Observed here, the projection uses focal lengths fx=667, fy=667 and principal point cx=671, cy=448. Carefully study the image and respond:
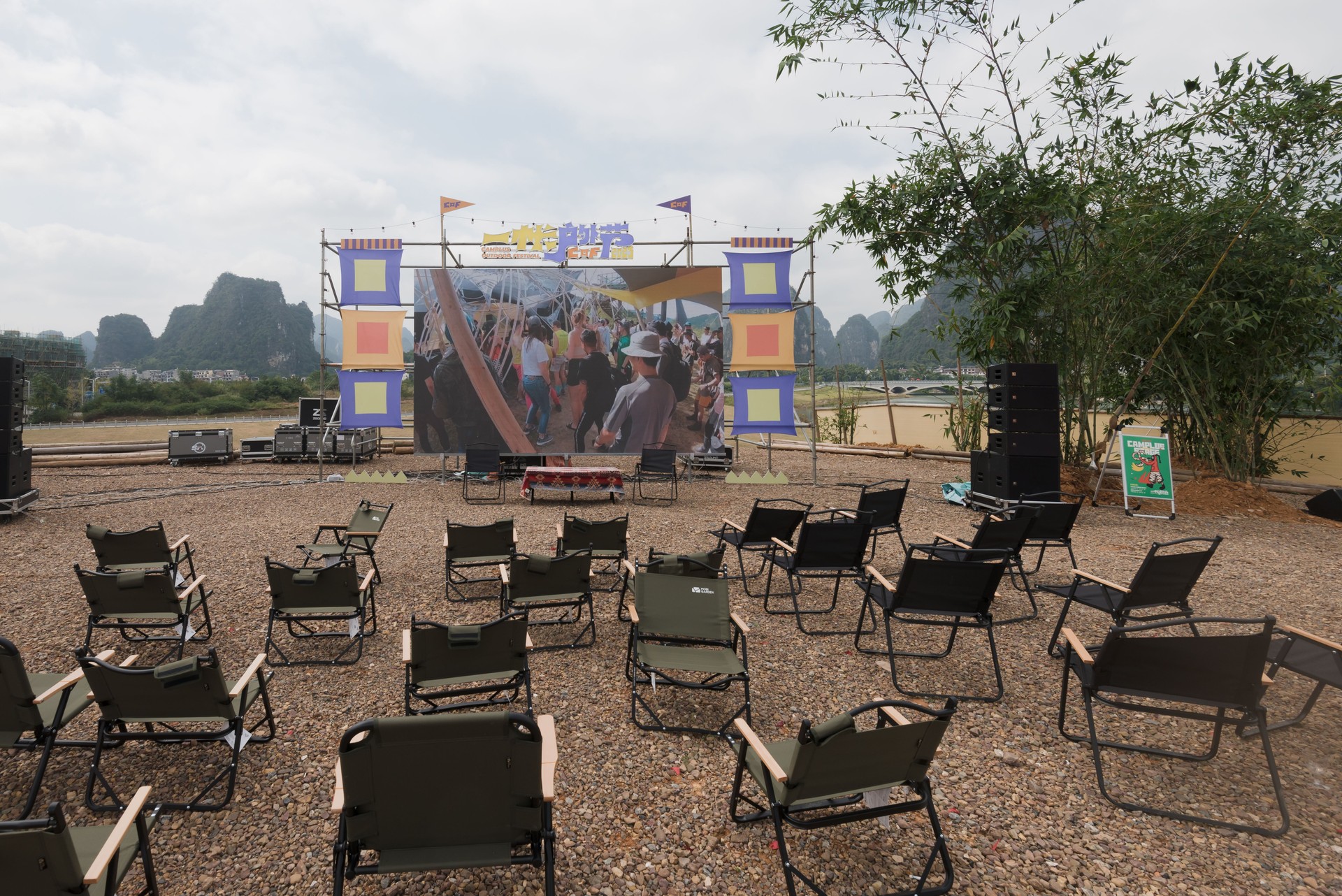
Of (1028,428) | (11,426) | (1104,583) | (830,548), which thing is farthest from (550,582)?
(11,426)

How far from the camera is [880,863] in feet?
8.14

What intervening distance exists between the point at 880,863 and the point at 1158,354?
36.2 ft

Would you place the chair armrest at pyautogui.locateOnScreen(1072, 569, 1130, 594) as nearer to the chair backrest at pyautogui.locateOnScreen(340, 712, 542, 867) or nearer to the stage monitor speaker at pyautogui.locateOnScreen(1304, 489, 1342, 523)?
the chair backrest at pyautogui.locateOnScreen(340, 712, 542, 867)

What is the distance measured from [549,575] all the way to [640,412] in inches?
341

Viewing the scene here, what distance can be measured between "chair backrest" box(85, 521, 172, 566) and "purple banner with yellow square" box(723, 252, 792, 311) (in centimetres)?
1015

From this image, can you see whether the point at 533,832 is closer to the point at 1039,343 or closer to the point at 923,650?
the point at 923,650

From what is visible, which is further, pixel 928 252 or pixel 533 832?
pixel 928 252

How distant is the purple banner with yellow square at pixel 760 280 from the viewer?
1305 centimetres

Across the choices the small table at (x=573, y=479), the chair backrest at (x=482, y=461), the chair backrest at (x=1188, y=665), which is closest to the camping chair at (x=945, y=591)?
the chair backrest at (x=1188, y=665)

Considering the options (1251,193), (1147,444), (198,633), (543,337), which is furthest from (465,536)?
(1251,193)

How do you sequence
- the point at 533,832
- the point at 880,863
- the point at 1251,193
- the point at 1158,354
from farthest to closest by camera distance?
1. the point at 1158,354
2. the point at 1251,193
3. the point at 880,863
4. the point at 533,832

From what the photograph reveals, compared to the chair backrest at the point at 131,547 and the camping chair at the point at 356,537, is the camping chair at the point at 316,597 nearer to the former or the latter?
the camping chair at the point at 356,537

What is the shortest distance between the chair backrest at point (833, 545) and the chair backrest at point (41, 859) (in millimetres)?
4126

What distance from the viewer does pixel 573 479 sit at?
10.5 metres
